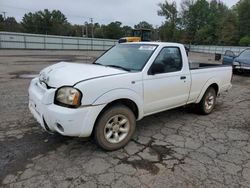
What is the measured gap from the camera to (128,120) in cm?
352

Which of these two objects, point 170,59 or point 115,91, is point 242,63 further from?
point 115,91

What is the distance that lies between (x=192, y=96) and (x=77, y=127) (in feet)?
9.05

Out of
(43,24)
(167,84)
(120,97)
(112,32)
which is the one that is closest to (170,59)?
(167,84)

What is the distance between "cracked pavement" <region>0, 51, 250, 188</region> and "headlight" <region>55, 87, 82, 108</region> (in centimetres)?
84

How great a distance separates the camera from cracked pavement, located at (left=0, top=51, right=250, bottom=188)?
8.96 ft

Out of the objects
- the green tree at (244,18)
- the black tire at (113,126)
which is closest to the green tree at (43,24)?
the green tree at (244,18)

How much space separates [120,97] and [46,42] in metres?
35.7

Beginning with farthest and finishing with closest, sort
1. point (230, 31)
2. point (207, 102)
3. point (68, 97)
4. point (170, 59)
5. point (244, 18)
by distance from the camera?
point (244, 18), point (230, 31), point (207, 102), point (170, 59), point (68, 97)

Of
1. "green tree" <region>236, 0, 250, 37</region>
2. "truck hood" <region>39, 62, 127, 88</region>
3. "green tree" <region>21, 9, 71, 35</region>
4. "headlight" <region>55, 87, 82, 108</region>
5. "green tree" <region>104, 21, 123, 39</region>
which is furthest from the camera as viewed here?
"green tree" <region>21, 9, 71, 35</region>

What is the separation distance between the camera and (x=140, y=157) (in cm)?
327

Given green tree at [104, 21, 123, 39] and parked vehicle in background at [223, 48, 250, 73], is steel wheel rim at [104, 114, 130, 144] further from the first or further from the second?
green tree at [104, 21, 123, 39]

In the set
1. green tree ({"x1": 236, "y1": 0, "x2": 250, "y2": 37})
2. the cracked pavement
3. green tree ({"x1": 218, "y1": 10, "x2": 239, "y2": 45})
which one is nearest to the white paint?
the cracked pavement

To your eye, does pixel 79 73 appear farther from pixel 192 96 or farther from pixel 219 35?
pixel 219 35

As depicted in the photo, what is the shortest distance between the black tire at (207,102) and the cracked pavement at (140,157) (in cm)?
37
